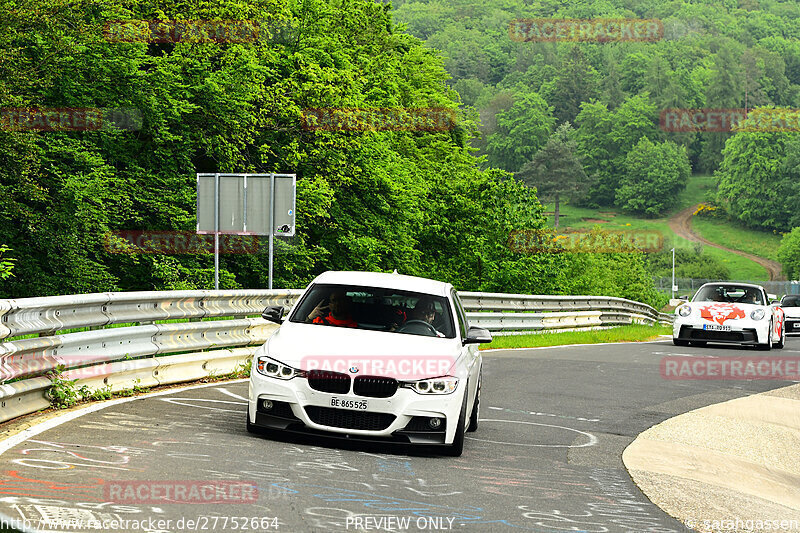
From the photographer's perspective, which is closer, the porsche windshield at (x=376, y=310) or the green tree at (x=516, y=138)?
the porsche windshield at (x=376, y=310)

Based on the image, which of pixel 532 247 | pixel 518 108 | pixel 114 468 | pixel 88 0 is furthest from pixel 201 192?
pixel 518 108

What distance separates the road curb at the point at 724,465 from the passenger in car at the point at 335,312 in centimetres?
258

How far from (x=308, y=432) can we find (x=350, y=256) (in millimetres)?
30204

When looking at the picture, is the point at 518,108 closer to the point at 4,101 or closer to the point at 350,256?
the point at 350,256

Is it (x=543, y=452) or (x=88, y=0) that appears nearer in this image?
(x=543, y=452)

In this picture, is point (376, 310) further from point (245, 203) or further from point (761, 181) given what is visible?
point (761, 181)

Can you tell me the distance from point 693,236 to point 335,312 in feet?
546

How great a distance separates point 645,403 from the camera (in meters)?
12.6

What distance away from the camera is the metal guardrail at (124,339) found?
8188 millimetres

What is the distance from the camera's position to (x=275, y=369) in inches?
315

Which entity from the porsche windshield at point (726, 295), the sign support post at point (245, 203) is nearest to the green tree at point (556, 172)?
Result: the porsche windshield at point (726, 295)

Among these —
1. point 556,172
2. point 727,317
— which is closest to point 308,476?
point 727,317

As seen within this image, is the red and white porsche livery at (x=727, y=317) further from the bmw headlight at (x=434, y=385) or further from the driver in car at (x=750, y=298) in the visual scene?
the bmw headlight at (x=434, y=385)

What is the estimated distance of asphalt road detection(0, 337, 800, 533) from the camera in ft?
17.7
